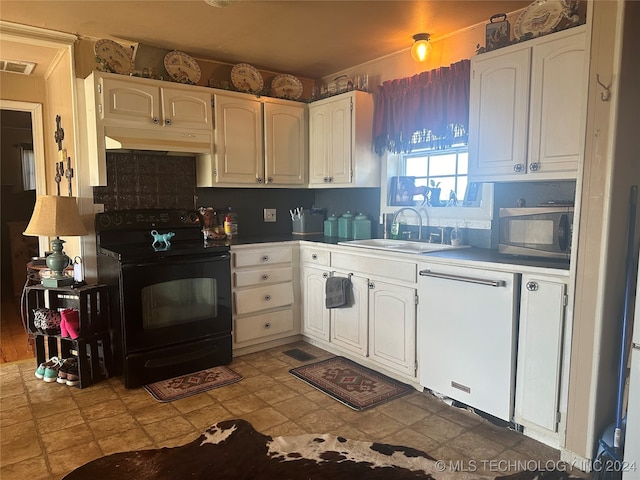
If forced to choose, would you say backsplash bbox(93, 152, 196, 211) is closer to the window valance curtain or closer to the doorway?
the window valance curtain

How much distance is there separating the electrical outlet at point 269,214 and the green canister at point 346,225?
2.27 ft

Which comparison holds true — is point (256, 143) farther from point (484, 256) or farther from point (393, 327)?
point (484, 256)

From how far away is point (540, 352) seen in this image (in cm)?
222

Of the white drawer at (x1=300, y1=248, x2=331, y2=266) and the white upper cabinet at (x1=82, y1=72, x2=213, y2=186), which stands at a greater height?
the white upper cabinet at (x1=82, y1=72, x2=213, y2=186)

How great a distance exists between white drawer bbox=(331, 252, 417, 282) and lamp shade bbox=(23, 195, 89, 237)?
189 cm

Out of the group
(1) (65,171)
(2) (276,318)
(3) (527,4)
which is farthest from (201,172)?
(3) (527,4)

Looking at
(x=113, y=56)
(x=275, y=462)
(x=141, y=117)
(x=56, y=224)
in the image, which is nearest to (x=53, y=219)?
(x=56, y=224)

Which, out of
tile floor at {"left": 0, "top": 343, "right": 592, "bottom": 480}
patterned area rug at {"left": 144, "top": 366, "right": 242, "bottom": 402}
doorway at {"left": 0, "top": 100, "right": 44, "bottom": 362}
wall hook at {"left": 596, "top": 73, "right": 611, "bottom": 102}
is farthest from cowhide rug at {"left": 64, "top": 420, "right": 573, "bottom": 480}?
doorway at {"left": 0, "top": 100, "right": 44, "bottom": 362}

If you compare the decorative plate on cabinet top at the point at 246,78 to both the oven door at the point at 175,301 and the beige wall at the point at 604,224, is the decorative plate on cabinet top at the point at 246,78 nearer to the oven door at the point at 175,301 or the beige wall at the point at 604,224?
the oven door at the point at 175,301

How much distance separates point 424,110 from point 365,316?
1.59m

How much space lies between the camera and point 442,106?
3152mm

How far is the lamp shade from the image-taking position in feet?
9.59

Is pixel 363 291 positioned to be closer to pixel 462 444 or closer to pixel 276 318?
pixel 276 318

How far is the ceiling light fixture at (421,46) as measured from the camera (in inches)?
126
